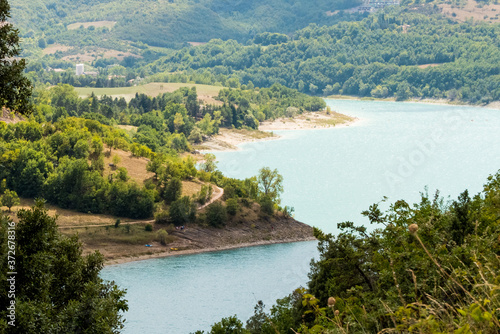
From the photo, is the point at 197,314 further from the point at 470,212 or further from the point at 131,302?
the point at 470,212

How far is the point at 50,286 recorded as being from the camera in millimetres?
12266

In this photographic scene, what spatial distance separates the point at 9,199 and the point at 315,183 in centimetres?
3608

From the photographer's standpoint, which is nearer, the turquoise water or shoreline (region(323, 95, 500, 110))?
the turquoise water

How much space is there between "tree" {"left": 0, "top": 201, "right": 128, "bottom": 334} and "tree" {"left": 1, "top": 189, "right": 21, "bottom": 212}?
141ft

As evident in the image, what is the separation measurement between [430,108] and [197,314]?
121 metres

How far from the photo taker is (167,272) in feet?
155

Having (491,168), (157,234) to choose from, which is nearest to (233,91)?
(491,168)

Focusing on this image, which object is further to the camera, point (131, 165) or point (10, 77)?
point (131, 165)

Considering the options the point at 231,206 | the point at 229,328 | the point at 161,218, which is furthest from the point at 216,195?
the point at 229,328

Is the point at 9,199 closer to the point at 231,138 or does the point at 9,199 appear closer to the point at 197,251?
the point at 197,251

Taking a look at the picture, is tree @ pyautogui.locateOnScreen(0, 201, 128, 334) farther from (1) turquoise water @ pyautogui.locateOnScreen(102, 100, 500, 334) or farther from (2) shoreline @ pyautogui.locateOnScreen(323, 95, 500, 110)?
(2) shoreline @ pyautogui.locateOnScreen(323, 95, 500, 110)

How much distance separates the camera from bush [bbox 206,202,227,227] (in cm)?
5862

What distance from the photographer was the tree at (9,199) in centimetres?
5344

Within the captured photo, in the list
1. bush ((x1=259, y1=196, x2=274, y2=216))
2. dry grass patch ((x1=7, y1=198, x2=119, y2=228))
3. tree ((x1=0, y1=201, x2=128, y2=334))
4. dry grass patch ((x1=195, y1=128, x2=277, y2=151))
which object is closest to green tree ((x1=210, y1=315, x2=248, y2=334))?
tree ((x1=0, y1=201, x2=128, y2=334))
